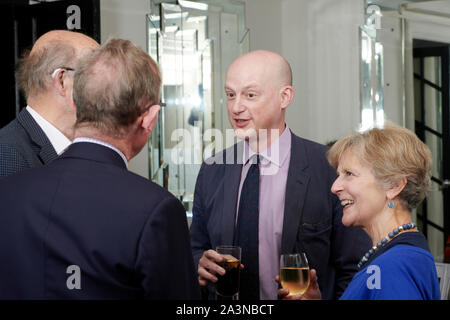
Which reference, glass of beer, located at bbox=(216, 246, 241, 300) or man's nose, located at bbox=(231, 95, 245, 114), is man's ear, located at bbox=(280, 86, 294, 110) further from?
glass of beer, located at bbox=(216, 246, 241, 300)

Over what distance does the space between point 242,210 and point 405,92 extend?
349cm

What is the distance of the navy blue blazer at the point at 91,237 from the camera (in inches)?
41.8

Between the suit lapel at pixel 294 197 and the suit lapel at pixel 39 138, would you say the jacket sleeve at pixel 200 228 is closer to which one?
the suit lapel at pixel 294 197

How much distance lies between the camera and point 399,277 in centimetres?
130

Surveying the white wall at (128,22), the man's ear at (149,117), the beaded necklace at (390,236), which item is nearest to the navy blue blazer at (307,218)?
A: the beaded necklace at (390,236)

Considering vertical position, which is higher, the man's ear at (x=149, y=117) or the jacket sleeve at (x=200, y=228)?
the man's ear at (x=149, y=117)

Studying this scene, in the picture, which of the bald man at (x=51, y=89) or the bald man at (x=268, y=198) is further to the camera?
the bald man at (x=268, y=198)

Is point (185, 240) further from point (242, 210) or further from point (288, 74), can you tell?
point (288, 74)

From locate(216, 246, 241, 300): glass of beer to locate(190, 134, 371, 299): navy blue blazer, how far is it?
0.90ft

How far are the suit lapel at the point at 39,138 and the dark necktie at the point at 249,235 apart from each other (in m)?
0.66

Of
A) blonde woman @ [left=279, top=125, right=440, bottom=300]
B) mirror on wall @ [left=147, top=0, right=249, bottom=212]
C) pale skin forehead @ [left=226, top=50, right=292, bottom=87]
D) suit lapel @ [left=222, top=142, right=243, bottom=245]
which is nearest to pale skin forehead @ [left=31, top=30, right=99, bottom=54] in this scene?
pale skin forehead @ [left=226, top=50, right=292, bottom=87]

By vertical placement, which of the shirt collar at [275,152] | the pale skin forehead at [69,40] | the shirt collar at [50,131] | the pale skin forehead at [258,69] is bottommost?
the shirt collar at [275,152]

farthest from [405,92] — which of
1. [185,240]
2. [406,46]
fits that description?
[185,240]

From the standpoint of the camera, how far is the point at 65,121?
5.79 ft
